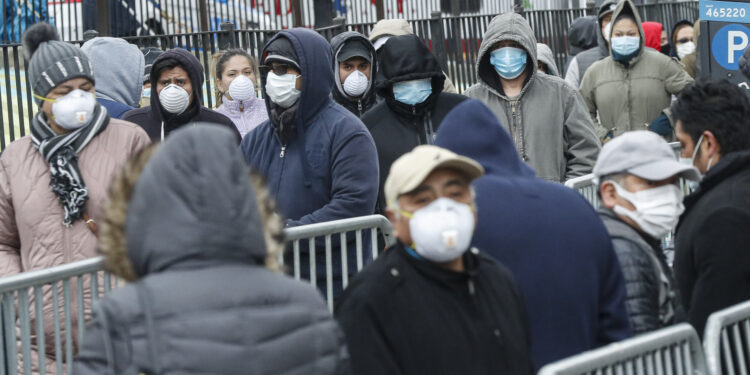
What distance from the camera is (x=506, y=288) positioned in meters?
3.75

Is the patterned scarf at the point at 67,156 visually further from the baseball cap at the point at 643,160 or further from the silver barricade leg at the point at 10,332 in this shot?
the baseball cap at the point at 643,160

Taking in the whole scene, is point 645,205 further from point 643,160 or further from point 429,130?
point 429,130

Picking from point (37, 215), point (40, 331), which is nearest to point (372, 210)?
point (37, 215)

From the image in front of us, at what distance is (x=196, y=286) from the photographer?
289cm

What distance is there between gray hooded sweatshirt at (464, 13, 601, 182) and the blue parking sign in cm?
193

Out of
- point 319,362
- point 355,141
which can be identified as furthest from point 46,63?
point 319,362

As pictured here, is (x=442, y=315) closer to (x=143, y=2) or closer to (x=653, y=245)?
(x=653, y=245)

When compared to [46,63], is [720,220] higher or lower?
lower

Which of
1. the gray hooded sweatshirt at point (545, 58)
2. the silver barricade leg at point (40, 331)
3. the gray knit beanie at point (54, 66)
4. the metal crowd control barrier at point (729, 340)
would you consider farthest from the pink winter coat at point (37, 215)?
the gray hooded sweatshirt at point (545, 58)

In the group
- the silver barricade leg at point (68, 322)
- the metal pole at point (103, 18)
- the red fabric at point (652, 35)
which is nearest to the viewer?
the silver barricade leg at point (68, 322)

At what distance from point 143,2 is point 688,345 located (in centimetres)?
979

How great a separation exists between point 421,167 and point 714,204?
170 cm

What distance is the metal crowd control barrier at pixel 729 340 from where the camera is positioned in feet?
12.9

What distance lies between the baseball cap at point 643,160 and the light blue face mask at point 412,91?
2935mm
